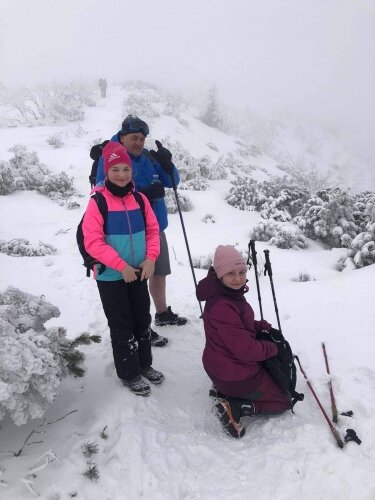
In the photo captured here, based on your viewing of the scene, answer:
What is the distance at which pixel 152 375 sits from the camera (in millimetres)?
3650

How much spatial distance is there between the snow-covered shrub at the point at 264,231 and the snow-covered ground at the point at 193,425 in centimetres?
340

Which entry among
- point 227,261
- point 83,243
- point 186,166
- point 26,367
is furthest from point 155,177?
point 186,166

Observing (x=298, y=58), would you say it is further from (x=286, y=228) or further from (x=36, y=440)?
(x=36, y=440)

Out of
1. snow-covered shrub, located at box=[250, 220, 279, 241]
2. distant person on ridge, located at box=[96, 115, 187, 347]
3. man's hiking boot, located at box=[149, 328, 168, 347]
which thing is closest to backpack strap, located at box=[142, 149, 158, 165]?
distant person on ridge, located at box=[96, 115, 187, 347]

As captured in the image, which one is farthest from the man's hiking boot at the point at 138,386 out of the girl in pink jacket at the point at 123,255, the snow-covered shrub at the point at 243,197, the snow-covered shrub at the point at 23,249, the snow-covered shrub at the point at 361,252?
the snow-covered shrub at the point at 243,197

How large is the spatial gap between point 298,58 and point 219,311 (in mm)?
102069

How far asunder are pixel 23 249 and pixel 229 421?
21.2ft

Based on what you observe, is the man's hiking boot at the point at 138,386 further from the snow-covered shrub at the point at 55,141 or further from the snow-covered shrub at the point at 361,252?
the snow-covered shrub at the point at 55,141

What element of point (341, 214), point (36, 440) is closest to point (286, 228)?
point (341, 214)

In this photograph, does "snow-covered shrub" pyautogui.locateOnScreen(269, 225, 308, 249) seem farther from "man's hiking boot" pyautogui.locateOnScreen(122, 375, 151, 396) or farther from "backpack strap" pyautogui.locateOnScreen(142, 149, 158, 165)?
"man's hiking boot" pyautogui.locateOnScreen(122, 375, 151, 396)

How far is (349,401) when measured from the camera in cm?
339

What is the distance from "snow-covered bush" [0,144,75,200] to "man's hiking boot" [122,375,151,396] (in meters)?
9.90

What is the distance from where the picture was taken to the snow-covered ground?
243 centimetres

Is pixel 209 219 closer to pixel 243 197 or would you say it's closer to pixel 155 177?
pixel 243 197
